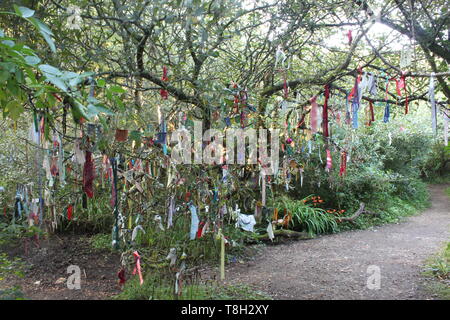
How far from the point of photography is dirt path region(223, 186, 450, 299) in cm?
317

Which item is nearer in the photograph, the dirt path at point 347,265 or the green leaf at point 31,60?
the green leaf at point 31,60

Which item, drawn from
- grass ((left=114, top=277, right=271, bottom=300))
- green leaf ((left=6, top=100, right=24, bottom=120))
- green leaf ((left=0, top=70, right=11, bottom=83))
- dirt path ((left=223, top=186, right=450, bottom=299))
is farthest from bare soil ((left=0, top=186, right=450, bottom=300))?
green leaf ((left=0, top=70, right=11, bottom=83))

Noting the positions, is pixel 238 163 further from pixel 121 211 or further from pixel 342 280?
pixel 342 280

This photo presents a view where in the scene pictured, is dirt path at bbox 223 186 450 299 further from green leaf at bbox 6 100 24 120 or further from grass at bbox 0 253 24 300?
green leaf at bbox 6 100 24 120

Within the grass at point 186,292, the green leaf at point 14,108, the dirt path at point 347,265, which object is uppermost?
the green leaf at point 14,108

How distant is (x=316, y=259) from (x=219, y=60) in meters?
2.68

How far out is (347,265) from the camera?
4.00 metres

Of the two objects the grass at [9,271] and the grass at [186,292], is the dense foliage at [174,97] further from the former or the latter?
the grass at [9,271]

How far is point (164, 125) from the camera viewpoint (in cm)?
267

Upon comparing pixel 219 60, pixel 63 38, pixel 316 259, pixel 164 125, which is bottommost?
pixel 316 259

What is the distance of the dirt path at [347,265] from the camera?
3.17 metres

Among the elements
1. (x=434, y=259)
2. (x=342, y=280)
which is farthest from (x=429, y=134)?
(x=342, y=280)

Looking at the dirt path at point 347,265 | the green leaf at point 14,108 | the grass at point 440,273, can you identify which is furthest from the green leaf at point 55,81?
the grass at point 440,273

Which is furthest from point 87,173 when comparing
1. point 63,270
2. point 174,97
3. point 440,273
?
point 440,273
